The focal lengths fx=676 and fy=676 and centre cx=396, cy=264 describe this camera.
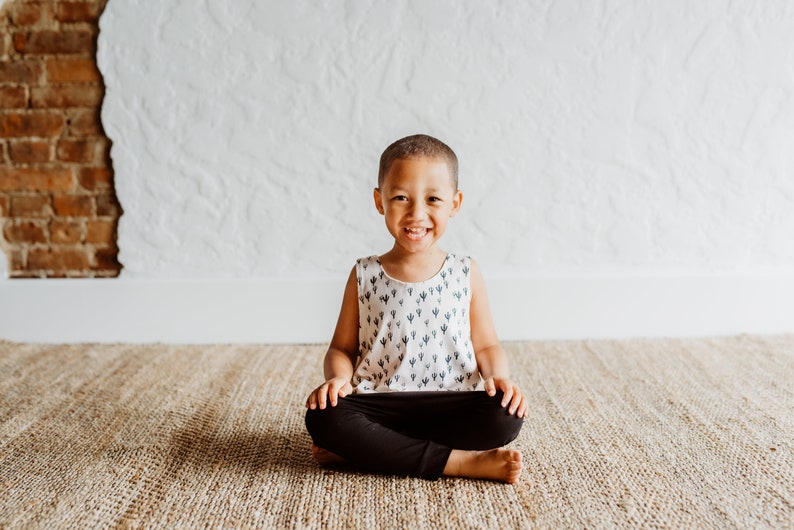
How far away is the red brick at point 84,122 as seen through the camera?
63.9 inches

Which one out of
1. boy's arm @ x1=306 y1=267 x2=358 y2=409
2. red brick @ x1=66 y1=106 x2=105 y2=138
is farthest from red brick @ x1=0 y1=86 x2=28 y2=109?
boy's arm @ x1=306 y1=267 x2=358 y2=409

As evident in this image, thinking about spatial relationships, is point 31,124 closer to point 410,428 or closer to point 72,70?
point 72,70

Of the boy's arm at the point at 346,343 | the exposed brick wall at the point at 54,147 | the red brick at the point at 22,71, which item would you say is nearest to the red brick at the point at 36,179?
the exposed brick wall at the point at 54,147

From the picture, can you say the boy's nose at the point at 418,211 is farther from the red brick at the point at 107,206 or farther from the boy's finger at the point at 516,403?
the red brick at the point at 107,206

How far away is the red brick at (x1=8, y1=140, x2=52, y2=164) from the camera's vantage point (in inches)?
64.7

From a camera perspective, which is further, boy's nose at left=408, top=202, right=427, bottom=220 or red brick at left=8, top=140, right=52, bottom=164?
red brick at left=8, top=140, right=52, bottom=164

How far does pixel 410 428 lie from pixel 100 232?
1065 millimetres

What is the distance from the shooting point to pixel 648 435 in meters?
1.08

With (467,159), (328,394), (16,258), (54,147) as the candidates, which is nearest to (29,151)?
(54,147)

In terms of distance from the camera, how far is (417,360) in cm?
99

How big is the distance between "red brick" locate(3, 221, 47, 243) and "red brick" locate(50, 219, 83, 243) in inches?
1.1

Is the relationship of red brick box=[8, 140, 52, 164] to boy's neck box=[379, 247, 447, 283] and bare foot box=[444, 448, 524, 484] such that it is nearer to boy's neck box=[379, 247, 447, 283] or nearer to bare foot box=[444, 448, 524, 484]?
boy's neck box=[379, 247, 447, 283]

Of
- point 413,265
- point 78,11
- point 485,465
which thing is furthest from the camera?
point 78,11

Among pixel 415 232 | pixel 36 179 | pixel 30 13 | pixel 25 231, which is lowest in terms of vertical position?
pixel 25 231
